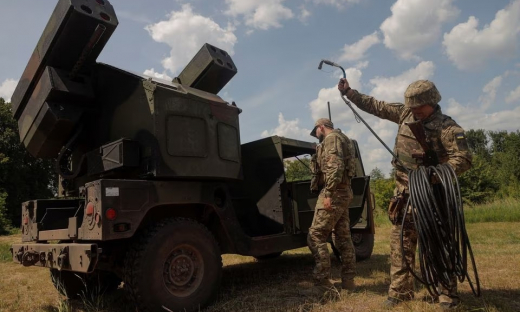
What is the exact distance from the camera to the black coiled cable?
308 centimetres

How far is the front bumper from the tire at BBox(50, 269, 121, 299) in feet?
1.76

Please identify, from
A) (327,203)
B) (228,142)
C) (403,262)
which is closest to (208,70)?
(228,142)

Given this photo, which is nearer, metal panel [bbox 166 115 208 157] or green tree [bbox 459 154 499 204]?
metal panel [bbox 166 115 208 157]

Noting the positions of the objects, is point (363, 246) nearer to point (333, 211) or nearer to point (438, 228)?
point (333, 211)

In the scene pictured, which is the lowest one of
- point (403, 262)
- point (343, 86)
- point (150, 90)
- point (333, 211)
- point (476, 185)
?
point (403, 262)

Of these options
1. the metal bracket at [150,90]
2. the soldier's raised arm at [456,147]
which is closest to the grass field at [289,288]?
the soldier's raised arm at [456,147]

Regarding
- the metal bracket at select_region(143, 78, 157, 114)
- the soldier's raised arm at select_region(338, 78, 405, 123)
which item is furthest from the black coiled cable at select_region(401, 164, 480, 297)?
the metal bracket at select_region(143, 78, 157, 114)

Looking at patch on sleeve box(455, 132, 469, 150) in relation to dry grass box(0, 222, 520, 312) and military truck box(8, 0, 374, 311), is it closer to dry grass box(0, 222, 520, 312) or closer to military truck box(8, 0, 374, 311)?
dry grass box(0, 222, 520, 312)

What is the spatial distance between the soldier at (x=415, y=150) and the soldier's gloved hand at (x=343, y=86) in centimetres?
60

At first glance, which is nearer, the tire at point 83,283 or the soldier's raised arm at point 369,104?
the soldier's raised arm at point 369,104

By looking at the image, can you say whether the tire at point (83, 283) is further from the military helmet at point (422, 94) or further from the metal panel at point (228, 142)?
the military helmet at point (422, 94)

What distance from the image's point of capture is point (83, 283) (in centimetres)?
479

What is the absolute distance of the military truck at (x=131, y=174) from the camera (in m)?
3.62

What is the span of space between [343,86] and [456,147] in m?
1.27
